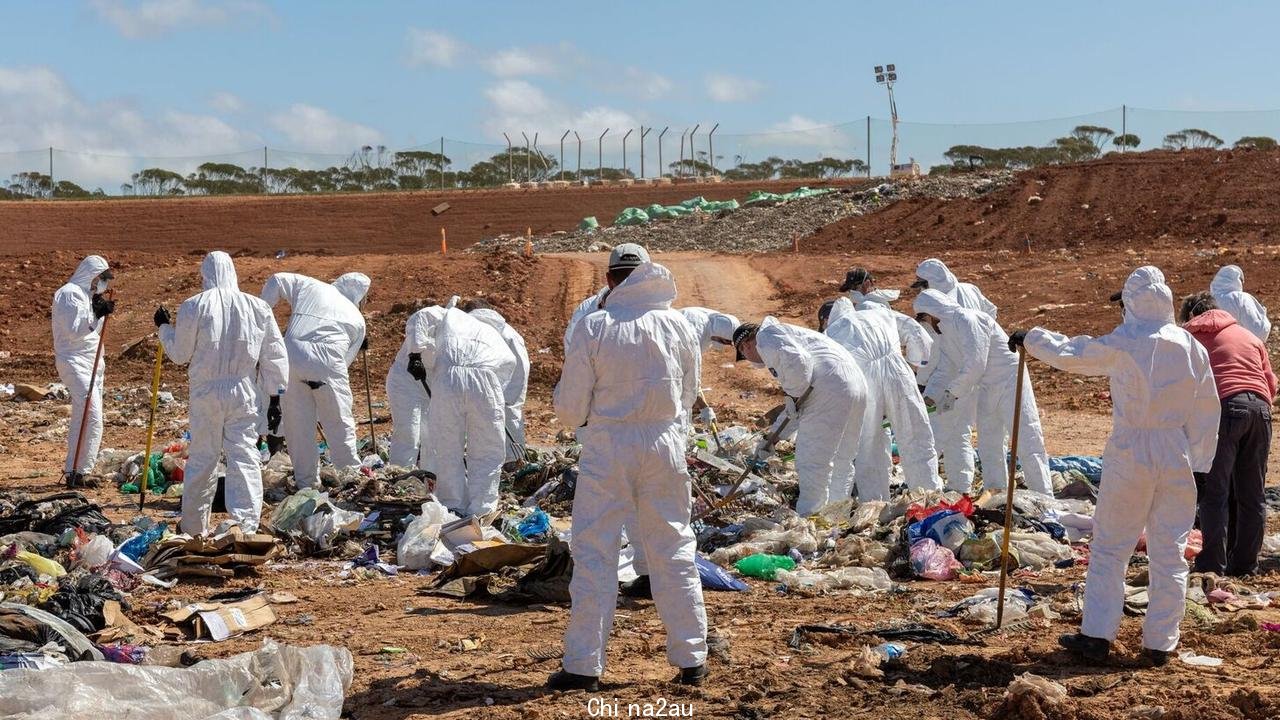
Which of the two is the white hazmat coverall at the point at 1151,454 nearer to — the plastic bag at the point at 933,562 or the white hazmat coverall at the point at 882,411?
the plastic bag at the point at 933,562

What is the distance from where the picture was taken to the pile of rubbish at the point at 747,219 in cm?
3027

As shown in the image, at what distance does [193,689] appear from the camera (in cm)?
500

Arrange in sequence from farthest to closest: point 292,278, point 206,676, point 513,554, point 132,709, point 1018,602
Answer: point 292,278, point 513,554, point 1018,602, point 206,676, point 132,709

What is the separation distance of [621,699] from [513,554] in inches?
101

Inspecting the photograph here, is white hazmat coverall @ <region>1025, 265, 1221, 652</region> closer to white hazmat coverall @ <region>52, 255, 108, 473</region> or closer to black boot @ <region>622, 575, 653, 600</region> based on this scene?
black boot @ <region>622, 575, 653, 600</region>

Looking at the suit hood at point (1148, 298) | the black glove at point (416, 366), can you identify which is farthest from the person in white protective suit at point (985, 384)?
the suit hood at point (1148, 298)

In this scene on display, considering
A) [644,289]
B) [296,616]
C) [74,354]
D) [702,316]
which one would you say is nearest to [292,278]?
[74,354]

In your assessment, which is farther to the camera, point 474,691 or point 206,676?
point 474,691

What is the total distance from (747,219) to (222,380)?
963 inches

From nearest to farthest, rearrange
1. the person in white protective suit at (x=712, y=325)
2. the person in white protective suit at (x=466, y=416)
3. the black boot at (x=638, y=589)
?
1. the black boot at (x=638, y=589)
2. the person in white protective suit at (x=712, y=325)
3. the person in white protective suit at (x=466, y=416)

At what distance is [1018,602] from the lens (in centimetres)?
688

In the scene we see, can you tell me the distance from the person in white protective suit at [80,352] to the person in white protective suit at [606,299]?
14.5ft

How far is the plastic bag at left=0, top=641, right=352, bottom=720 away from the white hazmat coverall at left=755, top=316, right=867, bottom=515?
4152 millimetres

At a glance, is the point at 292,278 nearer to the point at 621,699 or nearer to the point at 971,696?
the point at 621,699
